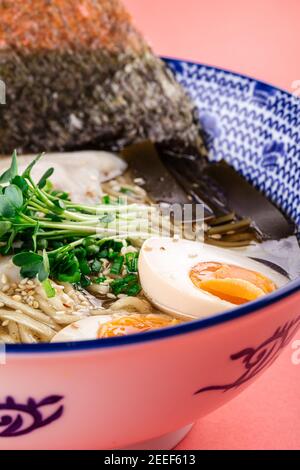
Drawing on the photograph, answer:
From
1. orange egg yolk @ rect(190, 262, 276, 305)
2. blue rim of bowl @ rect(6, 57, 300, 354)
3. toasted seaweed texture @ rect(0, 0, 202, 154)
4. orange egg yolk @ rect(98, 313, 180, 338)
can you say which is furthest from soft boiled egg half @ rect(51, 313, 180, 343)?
toasted seaweed texture @ rect(0, 0, 202, 154)

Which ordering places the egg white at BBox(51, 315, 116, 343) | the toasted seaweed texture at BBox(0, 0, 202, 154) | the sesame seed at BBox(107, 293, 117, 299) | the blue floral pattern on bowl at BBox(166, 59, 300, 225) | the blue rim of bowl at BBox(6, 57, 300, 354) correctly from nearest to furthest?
the blue rim of bowl at BBox(6, 57, 300, 354) < the egg white at BBox(51, 315, 116, 343) < the sesame seed at BBox(107, 293, 117, 299) < the blue floral pattern on bowl at BBox(166, 59, 300, 225) < the toasted seaweed texture at BBox(0, 0, 202, 154)

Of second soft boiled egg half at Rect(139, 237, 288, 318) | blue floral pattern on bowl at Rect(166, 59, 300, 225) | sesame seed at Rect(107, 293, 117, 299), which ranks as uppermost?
blue floral pattern on bowl at Rect(166, 59, 300, 225)

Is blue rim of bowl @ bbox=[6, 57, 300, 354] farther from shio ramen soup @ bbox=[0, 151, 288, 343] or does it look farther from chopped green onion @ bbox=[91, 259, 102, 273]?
chopped green onion @ bbox=[91, 259, 102, 273]

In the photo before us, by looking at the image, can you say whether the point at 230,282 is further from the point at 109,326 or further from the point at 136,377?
the point at 136,377

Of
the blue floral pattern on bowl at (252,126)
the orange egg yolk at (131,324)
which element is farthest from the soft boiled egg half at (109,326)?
the blue floral pattern on bowl at (252,126)

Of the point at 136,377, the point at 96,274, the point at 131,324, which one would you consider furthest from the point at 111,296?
the point at 136,377

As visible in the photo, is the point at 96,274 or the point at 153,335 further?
the point at 96,274

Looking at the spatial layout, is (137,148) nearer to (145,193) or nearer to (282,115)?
(145,193)
